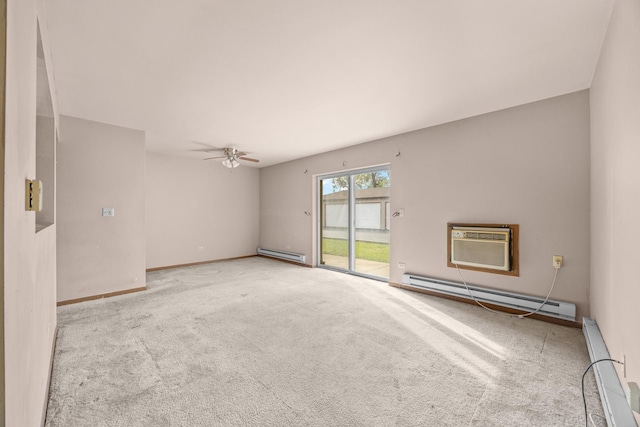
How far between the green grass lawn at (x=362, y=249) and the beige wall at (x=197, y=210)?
2523 mm

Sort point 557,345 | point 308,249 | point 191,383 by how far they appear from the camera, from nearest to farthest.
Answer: point 191,383 → point 557,345 → point 308,249

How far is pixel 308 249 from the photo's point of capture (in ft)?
20.3

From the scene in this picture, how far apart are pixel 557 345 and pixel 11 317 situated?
12.0 ft

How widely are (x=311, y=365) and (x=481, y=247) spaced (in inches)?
103

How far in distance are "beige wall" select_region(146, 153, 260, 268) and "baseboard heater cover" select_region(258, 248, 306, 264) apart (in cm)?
44

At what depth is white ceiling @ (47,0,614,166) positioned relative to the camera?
1790 mm

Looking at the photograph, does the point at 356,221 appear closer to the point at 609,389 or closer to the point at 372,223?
the point at 372,223

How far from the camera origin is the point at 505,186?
3.36 m


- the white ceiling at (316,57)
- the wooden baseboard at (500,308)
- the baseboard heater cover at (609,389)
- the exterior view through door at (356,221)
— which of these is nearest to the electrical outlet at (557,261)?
the wooden baseboard at (500,308)

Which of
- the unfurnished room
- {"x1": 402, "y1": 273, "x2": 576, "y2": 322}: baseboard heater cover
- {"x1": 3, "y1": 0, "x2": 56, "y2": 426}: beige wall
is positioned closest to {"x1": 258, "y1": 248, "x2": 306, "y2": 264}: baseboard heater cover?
the unfurnished room

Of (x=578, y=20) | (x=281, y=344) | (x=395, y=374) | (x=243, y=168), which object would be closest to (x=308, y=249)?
(x=243, y=168)

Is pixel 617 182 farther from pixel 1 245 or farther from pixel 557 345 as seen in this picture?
pixel 1 245

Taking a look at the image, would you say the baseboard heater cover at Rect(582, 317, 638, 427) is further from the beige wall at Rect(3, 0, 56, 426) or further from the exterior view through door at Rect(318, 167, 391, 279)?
the exterior view through door at Rect(318, 167, 391, 279)

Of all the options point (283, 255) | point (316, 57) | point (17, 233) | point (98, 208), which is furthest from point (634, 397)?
point (283, 255)
